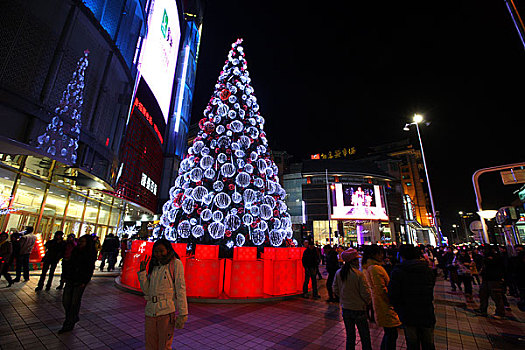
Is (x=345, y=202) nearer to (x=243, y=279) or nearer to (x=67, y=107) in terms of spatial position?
(x=243, y=279)

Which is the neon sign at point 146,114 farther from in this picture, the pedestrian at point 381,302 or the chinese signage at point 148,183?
the pedestrian at point 381,302

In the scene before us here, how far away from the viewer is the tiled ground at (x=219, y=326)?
3.96 meters

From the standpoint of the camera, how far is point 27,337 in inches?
152

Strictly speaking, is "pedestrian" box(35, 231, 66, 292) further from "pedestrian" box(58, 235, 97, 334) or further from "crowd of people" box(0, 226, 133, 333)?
"pedestrian" box(58, 235, 97, 334)

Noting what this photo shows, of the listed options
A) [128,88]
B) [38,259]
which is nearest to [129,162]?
[128,88]

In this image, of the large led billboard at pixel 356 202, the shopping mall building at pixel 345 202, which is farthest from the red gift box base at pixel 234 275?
the large led billboard at pixel 356 202

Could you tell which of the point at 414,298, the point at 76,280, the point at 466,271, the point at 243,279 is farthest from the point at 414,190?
the point at 76,280

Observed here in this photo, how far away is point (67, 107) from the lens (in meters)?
9.16

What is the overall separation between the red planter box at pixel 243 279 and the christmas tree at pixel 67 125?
7756 millimetres

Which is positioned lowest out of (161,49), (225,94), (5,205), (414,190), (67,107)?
(5,205)

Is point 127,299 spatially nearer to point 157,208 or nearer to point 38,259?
point 38,259

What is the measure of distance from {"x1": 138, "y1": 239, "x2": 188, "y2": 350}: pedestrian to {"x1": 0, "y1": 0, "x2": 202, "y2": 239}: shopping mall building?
26.8 ft

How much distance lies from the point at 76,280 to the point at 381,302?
5.36 metres

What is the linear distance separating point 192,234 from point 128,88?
10.3 m
